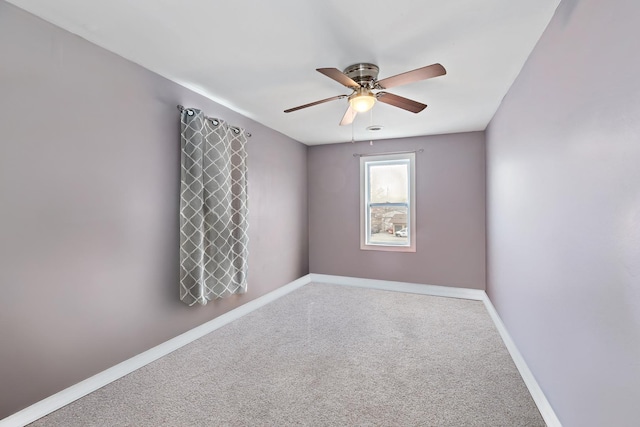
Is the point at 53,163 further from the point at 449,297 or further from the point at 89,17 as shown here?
the point at 449,297

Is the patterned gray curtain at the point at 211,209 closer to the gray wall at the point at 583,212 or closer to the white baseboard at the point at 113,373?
the white baseboard at the point at 113,373

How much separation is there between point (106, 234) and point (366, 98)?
82.8 inches

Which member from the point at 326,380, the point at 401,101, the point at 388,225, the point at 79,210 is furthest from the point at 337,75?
the point at 388,225

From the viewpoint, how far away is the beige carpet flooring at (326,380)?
5.83ft

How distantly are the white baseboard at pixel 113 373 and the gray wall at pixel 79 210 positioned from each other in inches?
1.9

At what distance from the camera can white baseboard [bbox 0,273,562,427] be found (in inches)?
68.2

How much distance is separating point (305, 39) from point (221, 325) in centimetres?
274

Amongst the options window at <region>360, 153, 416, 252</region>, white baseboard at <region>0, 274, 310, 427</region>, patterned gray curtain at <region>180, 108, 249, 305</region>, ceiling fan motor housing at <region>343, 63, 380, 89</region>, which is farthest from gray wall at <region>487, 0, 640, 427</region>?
white baseboard at <region>0, 274, 310, 427</region>

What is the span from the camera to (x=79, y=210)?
197 cm

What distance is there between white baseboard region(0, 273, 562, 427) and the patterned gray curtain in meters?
0.37

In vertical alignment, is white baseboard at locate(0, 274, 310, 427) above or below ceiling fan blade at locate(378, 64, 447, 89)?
below

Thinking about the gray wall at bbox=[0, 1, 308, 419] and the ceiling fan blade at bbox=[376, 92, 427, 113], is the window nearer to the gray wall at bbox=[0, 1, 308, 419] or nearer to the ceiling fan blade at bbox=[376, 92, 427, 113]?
the ceiling fan blade at bbox=[376, 92, 427, 113]

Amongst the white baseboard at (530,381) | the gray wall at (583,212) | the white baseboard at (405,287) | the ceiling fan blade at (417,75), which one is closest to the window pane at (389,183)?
the white baseboard at (405,287)

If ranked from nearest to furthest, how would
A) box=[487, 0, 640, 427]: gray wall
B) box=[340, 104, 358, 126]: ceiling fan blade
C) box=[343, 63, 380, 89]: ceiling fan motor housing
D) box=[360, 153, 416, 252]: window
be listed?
box=[487, 0, 640, 427]: gray wall
box=[343, 63, 380, 89]: ceiling fan motor housing
box=[340, 104, 358, 126]: ceiling fan blade
box=[360, 153, 416, 252]: window
